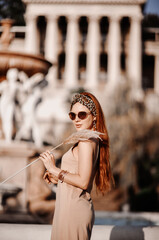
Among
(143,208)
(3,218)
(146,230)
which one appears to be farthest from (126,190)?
(146,230)

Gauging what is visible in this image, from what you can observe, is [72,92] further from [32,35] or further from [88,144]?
[88,144]

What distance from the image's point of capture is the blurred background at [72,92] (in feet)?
22.1

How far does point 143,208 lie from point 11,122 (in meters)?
10.7

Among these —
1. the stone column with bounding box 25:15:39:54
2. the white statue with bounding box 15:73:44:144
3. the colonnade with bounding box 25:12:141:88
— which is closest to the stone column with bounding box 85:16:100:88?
the colonnade with bounding box 25:12:141:88

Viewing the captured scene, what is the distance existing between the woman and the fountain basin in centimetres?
673

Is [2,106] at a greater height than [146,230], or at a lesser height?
greater

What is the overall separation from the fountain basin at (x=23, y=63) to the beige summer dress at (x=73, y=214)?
6.97 metres

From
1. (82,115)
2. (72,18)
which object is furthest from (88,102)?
(72,18)

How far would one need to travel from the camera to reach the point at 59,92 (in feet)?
133

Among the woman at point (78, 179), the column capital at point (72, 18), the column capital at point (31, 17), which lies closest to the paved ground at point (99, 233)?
the woman at point (78, 179)

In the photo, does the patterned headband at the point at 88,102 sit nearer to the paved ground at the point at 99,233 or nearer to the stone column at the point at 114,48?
the paved ground at the point at 99,233

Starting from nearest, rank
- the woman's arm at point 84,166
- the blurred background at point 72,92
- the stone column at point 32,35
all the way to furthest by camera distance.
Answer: the woman's arm at point 84,166 < the blurred background at point 72,92 < the stone column at point 32,35

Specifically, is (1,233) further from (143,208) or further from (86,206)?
(143,208)

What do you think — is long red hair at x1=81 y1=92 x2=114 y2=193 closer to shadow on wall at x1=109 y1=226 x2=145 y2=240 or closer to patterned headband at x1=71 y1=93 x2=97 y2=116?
patterned headband at x1=71 y1=93 x2=97 y2=116
